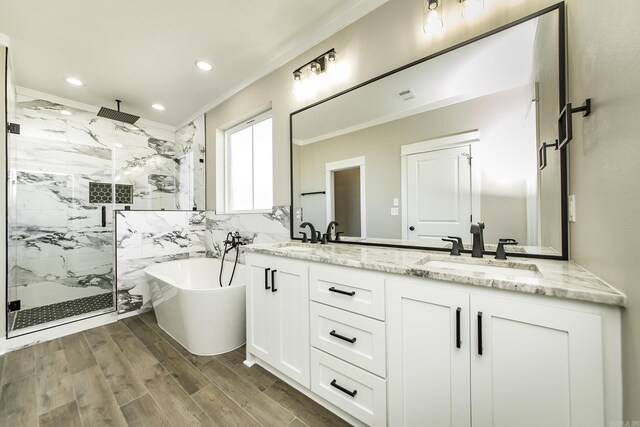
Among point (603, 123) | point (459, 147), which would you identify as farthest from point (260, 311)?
point (603, 123)

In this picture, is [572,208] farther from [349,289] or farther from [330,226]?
[330,226]

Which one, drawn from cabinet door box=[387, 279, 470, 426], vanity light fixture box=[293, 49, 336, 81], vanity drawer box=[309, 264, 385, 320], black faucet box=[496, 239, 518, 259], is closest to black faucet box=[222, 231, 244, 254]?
vanity drawer box=[309, 264, 385, 320]

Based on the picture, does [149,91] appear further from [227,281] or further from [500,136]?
[500,136]

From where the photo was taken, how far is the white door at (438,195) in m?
1.45

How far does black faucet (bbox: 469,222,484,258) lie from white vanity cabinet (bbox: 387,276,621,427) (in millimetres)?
462

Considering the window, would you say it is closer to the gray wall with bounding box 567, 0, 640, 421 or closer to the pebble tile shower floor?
the pebble tile shower floor

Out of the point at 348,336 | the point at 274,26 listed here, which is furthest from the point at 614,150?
the point at 274,26

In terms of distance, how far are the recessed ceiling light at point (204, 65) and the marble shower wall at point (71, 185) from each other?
3.78 feet

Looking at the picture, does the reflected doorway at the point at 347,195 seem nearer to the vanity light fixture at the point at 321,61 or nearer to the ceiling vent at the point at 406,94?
the ceiling vent at the point at 406,94

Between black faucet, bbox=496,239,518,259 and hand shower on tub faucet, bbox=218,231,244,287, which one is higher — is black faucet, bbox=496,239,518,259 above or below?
above

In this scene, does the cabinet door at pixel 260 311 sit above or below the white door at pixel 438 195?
below

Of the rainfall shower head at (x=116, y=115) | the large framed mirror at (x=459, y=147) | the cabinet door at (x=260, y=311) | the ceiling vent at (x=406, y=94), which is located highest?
the rainfall shower head at (x=116, y=115)

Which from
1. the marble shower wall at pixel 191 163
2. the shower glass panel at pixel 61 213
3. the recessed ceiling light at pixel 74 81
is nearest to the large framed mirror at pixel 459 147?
the marble shower wall at pixel 191 163

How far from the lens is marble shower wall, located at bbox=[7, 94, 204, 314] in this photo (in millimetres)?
2898
